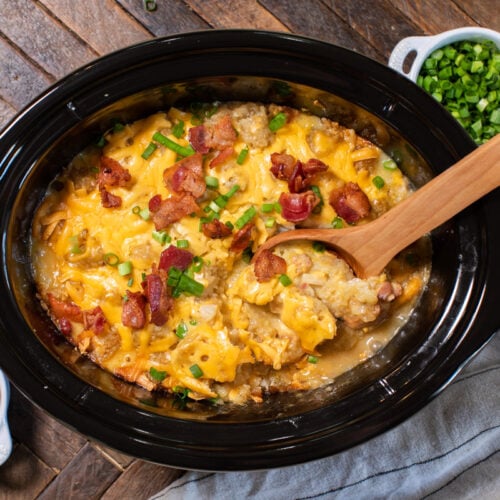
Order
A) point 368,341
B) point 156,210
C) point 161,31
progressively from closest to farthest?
1. point 156,210
2. point 368,341
3. point 161,31

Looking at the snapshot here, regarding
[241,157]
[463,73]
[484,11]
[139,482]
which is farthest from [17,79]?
[484,11]

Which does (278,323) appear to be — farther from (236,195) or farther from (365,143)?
(365,143)

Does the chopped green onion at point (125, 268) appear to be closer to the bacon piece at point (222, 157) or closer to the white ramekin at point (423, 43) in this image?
the bacon piece at point (222, 157)

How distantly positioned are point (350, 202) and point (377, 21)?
0.89 metres

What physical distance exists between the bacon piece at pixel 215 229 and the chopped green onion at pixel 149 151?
1.08 ft

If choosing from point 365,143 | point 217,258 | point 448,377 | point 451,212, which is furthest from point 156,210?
point 448,377

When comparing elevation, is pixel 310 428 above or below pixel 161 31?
below

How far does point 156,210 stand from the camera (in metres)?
2.29

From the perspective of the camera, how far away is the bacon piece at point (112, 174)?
2.29 metres

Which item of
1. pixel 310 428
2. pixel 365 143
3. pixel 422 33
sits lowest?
pixel 310 428

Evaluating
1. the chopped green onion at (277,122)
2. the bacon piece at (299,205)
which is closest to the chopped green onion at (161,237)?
the bacon piece at (299,205)

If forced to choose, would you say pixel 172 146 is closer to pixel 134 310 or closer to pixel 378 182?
pixel 134 310

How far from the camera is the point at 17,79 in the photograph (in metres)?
2.61

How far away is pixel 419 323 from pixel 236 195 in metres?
0.82
